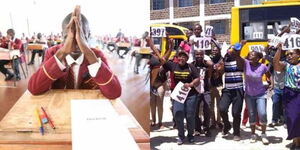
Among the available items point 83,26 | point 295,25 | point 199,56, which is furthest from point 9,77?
point 295,25

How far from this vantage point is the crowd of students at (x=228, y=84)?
11.5 ft

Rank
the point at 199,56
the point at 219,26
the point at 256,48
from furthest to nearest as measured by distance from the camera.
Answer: the point at 219,26 → the point at 256,48 → the point at 199,56

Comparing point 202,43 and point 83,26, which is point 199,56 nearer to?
point 202,43

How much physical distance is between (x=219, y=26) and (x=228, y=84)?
85 centimetres

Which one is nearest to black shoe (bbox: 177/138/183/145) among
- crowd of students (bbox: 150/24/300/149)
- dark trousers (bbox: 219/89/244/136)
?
crowd of students (bbox: 150/24/300/149)

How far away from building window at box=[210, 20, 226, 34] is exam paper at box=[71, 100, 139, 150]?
115 inches

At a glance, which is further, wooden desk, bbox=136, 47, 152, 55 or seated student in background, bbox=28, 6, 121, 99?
wooden desk, bbox=136, 47, 152, 55

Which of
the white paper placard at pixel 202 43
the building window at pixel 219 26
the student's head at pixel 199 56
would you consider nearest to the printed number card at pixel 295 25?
the building window at pixel 219 26

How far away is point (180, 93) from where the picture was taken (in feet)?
11.6

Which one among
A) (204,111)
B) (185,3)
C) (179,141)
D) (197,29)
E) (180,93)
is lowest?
(179,141)

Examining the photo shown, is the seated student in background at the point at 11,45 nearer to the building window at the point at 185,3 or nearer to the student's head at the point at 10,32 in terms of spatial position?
the student's head at the point at 10,32

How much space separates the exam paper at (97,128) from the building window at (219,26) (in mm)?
2912

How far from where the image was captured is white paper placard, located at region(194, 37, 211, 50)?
3.73 metres

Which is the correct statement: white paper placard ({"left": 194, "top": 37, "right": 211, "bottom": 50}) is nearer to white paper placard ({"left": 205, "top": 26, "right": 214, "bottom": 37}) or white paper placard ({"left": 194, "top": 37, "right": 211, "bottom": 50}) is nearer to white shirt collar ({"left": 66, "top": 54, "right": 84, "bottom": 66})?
white paper placard ({"left": 205, "top": 26, "right": 214, "bottom": 37})
